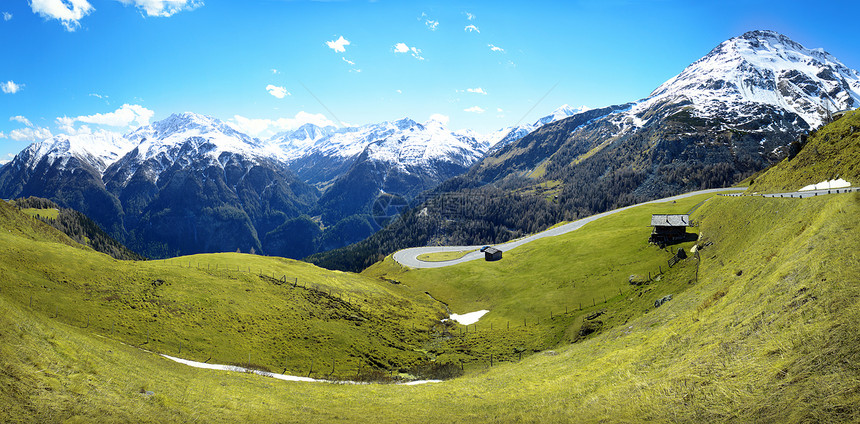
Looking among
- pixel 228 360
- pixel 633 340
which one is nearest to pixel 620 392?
pixel 633 340

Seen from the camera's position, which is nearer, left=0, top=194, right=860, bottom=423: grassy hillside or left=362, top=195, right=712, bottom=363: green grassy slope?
left=0, top=194, right=860, bottom=423: grassy hillside

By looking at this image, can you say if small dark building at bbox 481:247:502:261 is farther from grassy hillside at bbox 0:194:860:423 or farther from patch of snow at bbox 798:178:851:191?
grassy hillside at bbox 0:194:860:423

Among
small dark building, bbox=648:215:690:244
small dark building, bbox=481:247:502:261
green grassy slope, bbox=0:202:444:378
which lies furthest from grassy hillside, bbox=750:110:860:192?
green grassy slope, bbox=0:202:444:378

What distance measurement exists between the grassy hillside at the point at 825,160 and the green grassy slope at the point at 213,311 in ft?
242

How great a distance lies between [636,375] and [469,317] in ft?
193

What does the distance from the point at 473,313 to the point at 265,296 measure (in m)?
47.1

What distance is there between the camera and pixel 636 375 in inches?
1123

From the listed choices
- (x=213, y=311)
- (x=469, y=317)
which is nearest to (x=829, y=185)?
(x=469, y=317)

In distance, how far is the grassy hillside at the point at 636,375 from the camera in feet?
63.3

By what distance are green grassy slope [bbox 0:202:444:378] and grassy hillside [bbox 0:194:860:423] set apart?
957cm

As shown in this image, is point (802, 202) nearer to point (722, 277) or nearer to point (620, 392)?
Result: point (722, 277)

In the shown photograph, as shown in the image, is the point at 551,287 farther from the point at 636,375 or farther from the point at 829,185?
the point at 636,375

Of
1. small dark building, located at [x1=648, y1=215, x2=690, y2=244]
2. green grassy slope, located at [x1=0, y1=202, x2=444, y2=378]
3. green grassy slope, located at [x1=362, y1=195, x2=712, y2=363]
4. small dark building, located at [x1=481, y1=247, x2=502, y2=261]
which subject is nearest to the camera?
green grassy slope, located at [x1=0, y1=202, x2=444, y2=378]

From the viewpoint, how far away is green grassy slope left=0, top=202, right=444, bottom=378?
45812 mm
